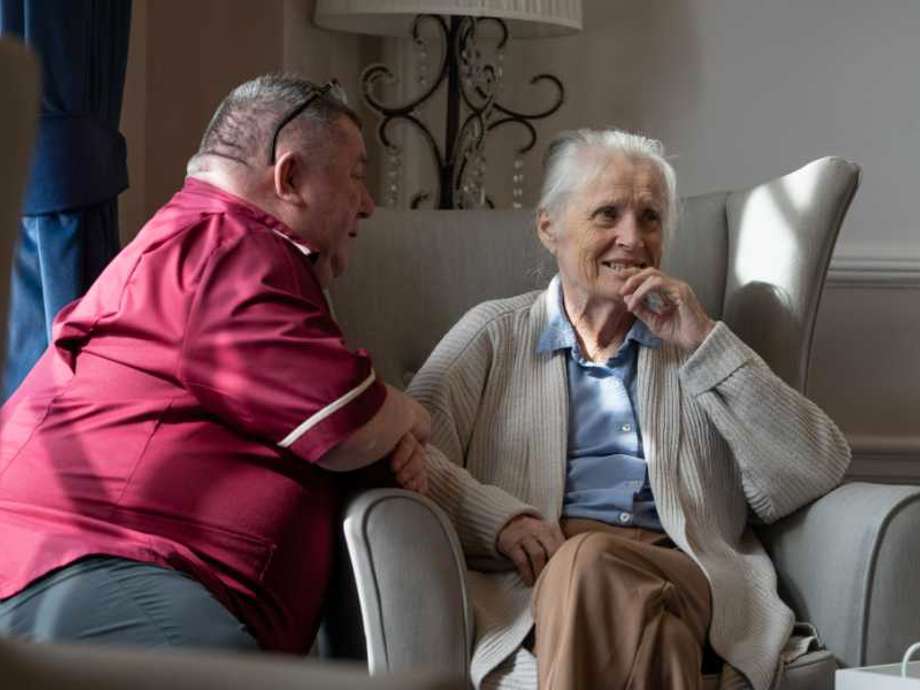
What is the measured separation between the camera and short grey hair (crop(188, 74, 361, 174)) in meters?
2.25

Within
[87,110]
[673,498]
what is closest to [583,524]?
[673,498]

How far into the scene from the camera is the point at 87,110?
258cm

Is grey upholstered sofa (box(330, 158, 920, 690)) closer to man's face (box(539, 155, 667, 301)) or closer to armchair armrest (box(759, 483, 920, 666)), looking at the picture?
armchair armrest (box(759, 483, 920, 666))

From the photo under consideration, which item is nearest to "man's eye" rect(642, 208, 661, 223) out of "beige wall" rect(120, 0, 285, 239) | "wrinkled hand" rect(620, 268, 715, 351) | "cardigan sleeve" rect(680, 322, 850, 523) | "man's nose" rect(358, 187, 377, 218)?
"wrinkled hand" rect(620, 268, 715, 351)

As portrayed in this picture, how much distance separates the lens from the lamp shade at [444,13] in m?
3.19

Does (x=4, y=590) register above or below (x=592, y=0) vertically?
below

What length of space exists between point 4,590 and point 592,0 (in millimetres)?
2151

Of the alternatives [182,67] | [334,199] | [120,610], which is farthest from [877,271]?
[120,610]

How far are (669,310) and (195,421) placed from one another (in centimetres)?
82

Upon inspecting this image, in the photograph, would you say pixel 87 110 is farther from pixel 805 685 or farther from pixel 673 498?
pixel 805 685

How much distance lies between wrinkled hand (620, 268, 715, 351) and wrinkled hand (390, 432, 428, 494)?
18.1 inches

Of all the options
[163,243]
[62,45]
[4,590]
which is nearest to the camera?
[4,590]

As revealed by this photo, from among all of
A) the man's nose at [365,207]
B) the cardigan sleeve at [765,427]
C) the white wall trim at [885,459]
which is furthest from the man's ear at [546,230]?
the white wall trim at [885,459]

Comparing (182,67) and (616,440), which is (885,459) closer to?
(616,440)
